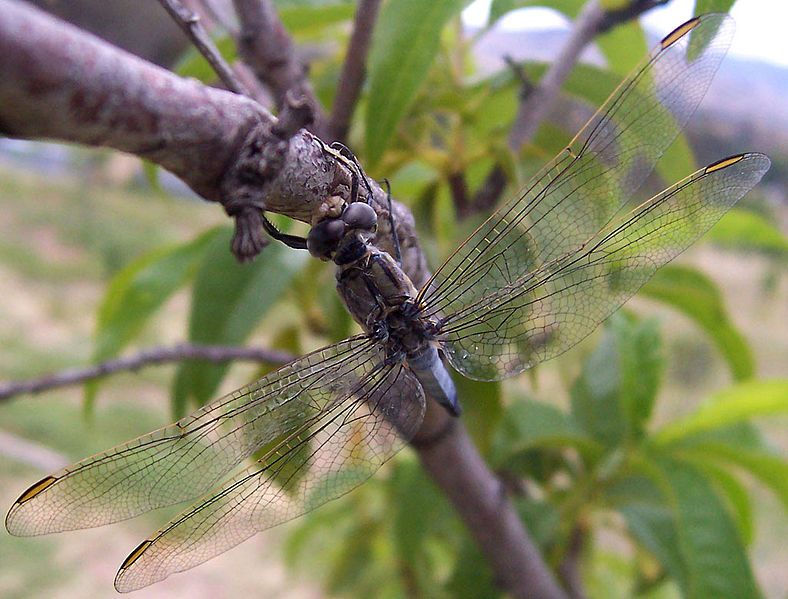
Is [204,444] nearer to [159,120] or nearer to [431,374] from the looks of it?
[431,374]

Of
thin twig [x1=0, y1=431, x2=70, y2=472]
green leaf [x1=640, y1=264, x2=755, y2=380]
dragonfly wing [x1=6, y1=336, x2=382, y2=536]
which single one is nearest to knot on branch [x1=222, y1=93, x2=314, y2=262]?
dragonfly wing [x1=6, y1=336, x2=382, y2=536]

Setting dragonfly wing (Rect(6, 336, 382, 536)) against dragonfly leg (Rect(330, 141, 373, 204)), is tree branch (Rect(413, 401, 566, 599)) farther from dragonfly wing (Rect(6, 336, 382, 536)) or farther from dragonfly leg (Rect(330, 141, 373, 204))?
dragonfly leg (Rect(330, 141, 373, 204))

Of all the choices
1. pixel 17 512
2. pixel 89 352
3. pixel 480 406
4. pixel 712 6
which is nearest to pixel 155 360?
pixel 17 512

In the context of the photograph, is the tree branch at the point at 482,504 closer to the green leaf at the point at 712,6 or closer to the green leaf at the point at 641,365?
the green leaf at the point at 641,365

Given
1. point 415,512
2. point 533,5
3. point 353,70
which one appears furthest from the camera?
point 415,512

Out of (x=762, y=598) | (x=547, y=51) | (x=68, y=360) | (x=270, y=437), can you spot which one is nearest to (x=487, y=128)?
(x=547, y=51)

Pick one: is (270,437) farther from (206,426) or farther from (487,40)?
(487,40)
